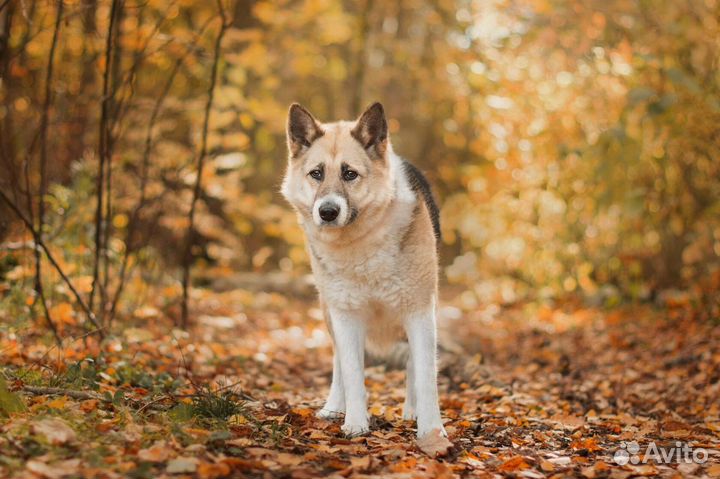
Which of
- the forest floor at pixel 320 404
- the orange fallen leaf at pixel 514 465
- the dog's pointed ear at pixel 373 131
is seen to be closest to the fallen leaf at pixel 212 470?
the forest floor at pixel 320 404

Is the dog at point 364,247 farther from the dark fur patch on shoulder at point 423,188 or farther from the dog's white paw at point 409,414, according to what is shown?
the dog's white paw at point 409,414

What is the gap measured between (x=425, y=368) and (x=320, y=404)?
1.37 metres

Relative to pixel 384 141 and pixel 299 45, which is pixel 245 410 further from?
pixel 299 45

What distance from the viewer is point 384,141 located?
14.3ft

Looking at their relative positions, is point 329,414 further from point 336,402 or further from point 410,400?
point 410,400

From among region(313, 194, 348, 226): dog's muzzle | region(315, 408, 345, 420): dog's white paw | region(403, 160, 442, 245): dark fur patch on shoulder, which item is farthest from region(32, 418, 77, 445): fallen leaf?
region(403, 160, 442, 245): dark fur patch on shoulder

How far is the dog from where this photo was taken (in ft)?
13.5

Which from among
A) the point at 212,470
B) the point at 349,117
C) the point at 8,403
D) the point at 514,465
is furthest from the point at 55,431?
the point at 349,117

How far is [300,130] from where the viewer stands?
14.5 ft

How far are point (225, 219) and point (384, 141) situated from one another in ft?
25.9

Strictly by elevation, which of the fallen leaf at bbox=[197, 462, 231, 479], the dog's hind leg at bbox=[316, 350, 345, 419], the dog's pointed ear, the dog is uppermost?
the dog's pointed ear

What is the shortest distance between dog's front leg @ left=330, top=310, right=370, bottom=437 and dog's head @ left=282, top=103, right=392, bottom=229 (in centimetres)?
62

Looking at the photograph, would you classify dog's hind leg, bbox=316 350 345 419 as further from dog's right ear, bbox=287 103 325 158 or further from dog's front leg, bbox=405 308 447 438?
dog's right ear, bbox=287 103 325 158

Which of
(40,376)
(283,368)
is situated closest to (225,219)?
(283,368)
